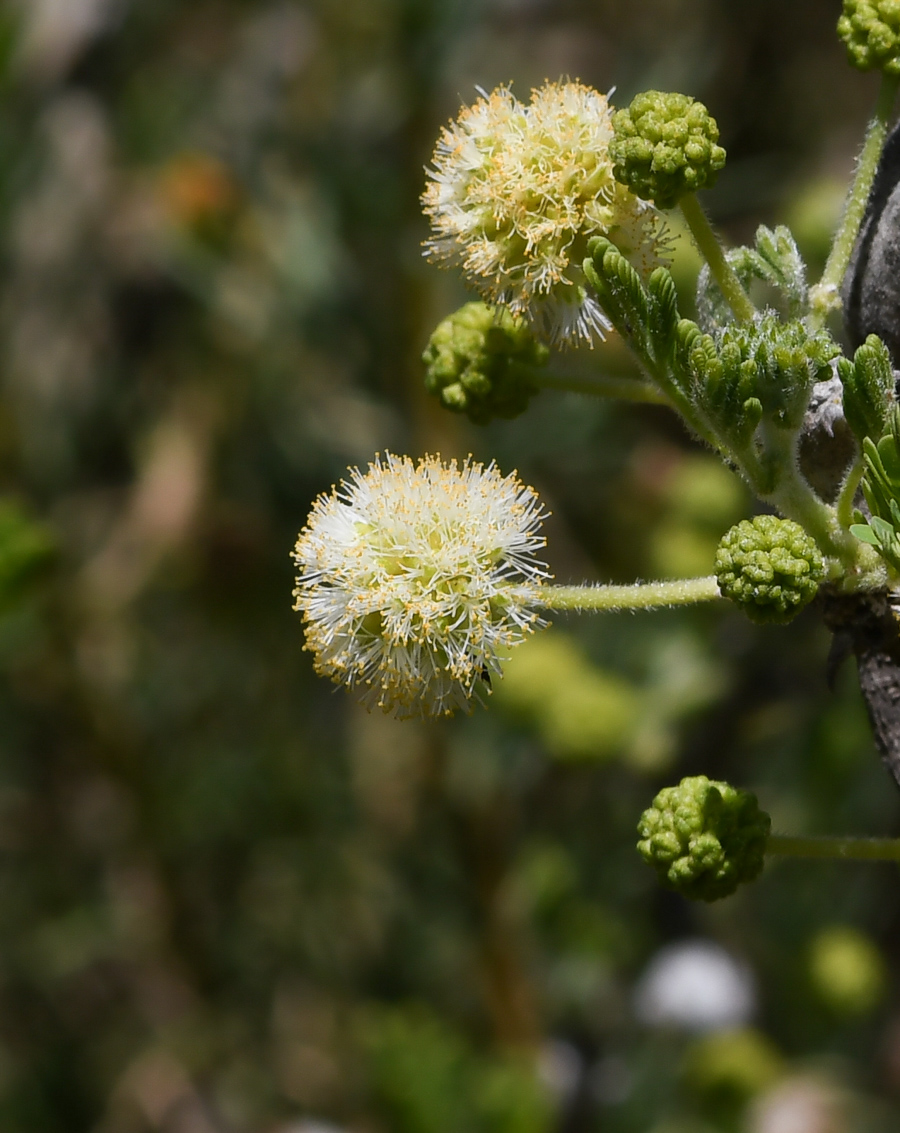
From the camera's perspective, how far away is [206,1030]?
3555mm

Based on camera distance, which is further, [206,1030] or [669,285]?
[206,1030]

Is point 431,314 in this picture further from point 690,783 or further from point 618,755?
point 690,783

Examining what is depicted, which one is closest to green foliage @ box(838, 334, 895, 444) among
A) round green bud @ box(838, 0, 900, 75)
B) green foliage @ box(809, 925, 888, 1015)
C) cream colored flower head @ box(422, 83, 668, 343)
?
cream colored flower head @ box(422, 83, 668, 343)

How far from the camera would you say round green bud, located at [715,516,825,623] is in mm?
1115

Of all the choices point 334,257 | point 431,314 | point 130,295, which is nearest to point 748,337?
point 431,314

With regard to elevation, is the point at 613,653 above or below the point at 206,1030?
above

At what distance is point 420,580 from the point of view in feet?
4.40

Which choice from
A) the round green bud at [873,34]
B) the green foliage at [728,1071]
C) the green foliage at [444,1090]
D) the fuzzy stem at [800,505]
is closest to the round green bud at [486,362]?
the fuzzy stem at [800,505]

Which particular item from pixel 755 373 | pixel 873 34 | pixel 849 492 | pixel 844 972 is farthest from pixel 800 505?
pixel 844 972

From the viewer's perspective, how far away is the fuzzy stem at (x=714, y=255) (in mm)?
1212

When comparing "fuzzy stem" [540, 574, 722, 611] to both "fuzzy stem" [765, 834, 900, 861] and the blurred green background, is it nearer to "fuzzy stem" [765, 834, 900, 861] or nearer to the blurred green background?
"fuzzy stem" [765, 834, 900, 861]

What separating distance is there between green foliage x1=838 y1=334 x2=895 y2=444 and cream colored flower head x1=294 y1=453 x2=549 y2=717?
35 cm

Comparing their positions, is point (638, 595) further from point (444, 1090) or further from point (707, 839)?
point (444, 1090)

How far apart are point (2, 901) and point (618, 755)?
195 cm
